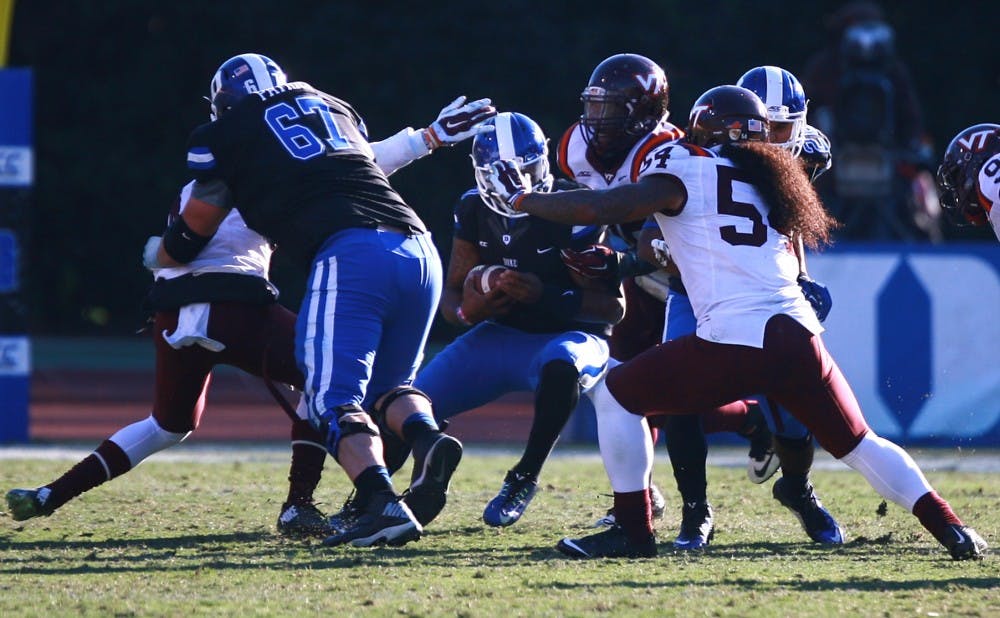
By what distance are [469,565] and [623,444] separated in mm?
646

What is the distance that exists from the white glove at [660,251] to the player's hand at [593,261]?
344mm

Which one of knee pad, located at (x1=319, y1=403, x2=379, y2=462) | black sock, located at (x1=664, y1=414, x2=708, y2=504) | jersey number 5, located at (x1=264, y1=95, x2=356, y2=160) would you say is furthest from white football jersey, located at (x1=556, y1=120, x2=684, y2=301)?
knee pad, located at (x1=319, y1=403, x2=379, y2=462)

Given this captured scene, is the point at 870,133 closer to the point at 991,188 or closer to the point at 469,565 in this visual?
the point at 991,188

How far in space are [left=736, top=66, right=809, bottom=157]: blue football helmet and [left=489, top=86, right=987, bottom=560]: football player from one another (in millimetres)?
868

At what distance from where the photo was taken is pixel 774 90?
605cm

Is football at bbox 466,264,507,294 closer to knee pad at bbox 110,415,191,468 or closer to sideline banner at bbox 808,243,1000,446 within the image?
knee pad at bbox 110,415,191,468

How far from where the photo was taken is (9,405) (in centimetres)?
951

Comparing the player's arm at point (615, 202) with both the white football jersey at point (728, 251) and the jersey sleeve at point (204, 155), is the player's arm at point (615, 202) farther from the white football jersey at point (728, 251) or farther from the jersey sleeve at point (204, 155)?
the jersey sleeve at point (204, 155)

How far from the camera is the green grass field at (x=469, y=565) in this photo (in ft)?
14.3

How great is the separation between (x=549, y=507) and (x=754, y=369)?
200cm

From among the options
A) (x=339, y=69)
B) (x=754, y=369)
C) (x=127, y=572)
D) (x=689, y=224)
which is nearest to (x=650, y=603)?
(x=754, y=369)

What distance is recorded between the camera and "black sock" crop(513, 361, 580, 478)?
5801 millimetres

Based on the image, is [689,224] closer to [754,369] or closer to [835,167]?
[754,369]

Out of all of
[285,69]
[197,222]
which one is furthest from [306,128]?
[285,69]
